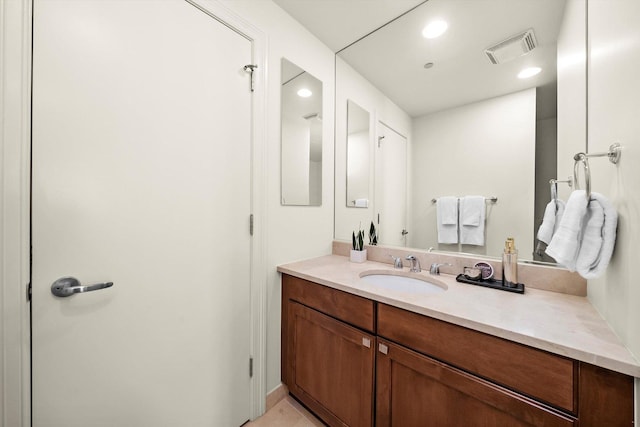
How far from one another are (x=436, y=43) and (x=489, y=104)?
0.54 metres

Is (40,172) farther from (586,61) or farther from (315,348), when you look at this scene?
(586,61)

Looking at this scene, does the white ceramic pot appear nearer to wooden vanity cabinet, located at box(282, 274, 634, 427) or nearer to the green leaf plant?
the green leaf plant

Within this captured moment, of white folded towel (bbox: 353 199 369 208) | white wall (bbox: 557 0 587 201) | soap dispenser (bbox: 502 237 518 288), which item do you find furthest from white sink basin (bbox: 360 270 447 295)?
white wall (bbox: 557 0 587 201)

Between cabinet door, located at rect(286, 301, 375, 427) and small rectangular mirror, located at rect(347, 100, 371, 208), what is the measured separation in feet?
3.13

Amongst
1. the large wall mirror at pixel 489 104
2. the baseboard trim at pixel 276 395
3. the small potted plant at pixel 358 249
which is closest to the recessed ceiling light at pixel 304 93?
the large wall mirror at pixel 489 104

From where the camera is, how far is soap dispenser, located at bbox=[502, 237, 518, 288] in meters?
1.06

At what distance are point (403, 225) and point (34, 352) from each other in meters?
1.73

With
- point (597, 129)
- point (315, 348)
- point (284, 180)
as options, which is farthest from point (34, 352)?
point (597, 129)

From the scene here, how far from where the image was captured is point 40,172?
75cm

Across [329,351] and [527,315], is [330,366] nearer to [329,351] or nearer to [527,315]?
[329,351]

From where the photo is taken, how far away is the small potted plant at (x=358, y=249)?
5.30ft

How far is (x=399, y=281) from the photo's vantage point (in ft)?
4.57

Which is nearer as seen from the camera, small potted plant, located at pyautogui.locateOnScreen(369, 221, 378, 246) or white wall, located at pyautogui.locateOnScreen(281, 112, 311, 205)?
white wall, located at pyautogui.locateOnScreen(281, 112, 311, 205)

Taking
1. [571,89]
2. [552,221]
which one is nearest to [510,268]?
[552,221]
